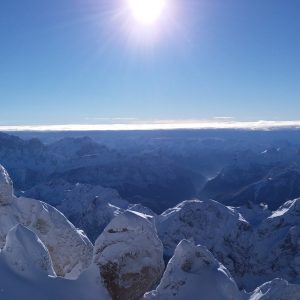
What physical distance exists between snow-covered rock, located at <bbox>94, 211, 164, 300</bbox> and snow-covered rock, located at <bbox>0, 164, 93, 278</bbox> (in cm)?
749

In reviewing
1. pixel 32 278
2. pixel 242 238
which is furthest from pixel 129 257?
pixel 242 238

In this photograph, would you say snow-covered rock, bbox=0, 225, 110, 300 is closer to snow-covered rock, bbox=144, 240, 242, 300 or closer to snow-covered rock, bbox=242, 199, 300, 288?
snow-covered rock, bbox=144, 240, 242, 300

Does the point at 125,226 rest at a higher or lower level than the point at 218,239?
higher

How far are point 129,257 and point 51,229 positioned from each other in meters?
12.2

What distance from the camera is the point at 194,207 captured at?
114m

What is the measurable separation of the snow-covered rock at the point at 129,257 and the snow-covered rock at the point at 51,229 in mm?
7487

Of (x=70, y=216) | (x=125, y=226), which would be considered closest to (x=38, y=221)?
(x=125, y=226)

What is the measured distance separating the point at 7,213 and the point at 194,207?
83991mm

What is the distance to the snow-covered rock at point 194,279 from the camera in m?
18.5

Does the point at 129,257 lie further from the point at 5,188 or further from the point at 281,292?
the point at 5,188

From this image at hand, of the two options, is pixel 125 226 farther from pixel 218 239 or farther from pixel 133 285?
pixel 218 239

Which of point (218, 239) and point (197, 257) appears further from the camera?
point (218, 239)

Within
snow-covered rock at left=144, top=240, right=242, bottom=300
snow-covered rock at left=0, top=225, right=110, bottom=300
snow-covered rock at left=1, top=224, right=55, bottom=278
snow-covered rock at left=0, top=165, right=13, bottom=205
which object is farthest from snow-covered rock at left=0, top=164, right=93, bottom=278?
snow-covered rock at left=144, top=240, right=242, bottom=300

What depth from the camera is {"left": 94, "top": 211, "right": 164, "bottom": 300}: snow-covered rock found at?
21.8 metres
